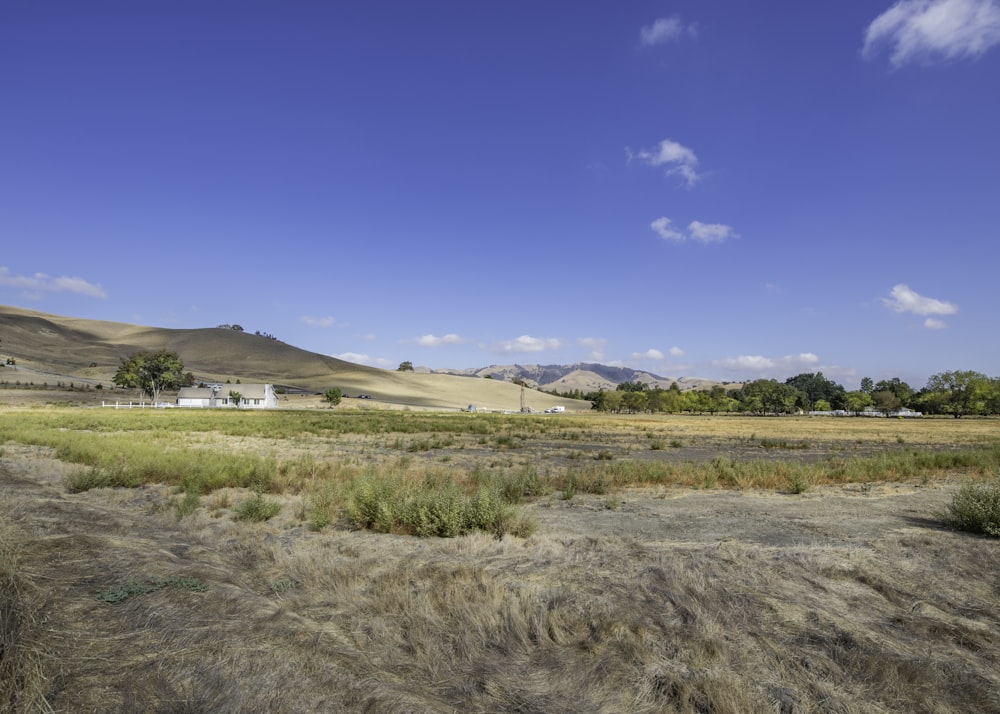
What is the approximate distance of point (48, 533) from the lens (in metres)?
6.37

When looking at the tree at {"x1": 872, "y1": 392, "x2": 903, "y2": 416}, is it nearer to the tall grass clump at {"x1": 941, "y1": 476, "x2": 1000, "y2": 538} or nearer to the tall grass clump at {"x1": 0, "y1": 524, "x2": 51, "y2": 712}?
the tall grass clump at {"x1": 941, "y1": 476, "x2": 1000, "y2": 538}

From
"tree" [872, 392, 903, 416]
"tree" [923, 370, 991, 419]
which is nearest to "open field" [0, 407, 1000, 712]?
"tree" [923, 370, 991, 419]

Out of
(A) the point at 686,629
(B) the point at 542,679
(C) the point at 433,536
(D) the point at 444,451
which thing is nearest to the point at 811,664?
(A) the point at 686,629

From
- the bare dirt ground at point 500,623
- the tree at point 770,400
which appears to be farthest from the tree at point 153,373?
the tree at point 770,400

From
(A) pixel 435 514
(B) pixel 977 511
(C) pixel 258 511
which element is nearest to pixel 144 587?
(A) pixel 435 514

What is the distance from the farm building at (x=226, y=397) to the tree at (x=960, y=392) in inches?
6264

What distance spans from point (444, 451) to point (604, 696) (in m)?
27.4

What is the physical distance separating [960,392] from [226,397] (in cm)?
17360

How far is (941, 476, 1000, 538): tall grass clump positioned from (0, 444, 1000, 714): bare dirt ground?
1.55 m

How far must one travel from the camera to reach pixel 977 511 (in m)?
9.70

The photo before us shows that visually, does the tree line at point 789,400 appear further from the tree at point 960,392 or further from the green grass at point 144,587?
the green grass at point 144,587

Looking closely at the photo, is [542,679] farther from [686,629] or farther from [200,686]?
[200,686]

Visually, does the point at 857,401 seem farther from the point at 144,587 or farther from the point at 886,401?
the point at 144,587

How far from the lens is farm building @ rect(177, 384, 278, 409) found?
108m
